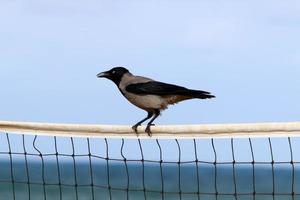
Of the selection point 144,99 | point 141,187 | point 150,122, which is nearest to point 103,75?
point 144,99

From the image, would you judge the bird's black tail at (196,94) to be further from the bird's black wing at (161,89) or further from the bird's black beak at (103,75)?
the bird's black beak at (103,75)

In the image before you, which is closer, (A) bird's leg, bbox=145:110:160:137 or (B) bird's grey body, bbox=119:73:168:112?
(A) bird's leg, bbox=145:110:160:137

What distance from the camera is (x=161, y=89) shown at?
8445mm

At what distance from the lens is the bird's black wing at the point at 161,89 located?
8.30 meters

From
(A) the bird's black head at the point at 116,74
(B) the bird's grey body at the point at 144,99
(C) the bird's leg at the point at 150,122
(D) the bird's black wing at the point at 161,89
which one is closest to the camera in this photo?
(C) the bird's leg at the point at 150,122

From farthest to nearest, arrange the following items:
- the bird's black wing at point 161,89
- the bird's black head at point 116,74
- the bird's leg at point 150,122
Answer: the bird's black head at point 116,74 → the bird's black wing at point 161,89 → the bird's leg at point 150,122

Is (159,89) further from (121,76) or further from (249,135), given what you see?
(249,135)

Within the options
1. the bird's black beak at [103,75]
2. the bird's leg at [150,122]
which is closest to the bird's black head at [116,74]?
the bird's black beak at [103,75]

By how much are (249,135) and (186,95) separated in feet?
4.40

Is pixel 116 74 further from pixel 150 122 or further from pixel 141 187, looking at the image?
pixel 141 187

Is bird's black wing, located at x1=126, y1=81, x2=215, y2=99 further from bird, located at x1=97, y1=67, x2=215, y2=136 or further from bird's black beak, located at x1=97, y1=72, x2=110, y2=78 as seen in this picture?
bird's black beak, located at x1=97, y1=72, x2=110, y2=78

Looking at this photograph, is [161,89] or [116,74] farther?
[116,74]

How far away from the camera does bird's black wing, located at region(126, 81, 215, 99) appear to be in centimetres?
830

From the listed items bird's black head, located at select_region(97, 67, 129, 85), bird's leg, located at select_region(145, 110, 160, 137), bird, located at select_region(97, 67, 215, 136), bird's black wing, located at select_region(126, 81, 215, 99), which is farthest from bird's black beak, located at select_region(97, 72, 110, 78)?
bird's leg, located at select_region(145, 110, 160, 137)
